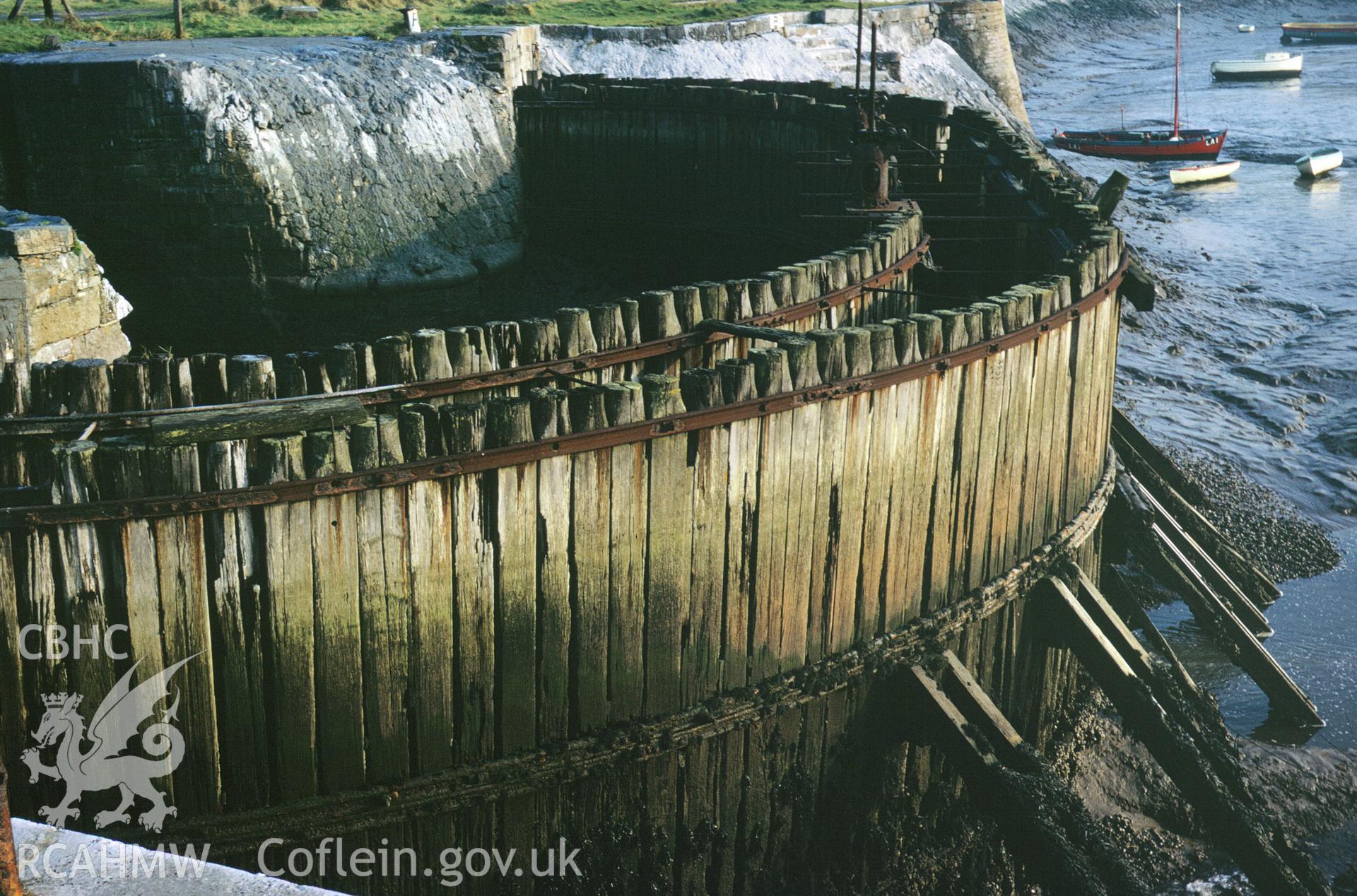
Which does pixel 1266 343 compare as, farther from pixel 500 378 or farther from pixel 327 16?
pixel 327 16

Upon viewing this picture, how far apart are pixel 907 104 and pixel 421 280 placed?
648cm

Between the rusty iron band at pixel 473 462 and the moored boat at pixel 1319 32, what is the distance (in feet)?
242

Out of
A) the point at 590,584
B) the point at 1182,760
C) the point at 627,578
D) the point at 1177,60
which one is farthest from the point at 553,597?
the point at 1177,60

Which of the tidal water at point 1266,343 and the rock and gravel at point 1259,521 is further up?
Result: the tidal water at point 1266,343

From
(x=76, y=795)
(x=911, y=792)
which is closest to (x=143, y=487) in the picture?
(x=76, y=795)

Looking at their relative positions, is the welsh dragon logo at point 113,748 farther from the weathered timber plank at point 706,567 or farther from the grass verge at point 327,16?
the grass verge at point 327,16

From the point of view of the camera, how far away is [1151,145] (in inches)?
1594

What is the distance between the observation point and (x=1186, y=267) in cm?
2742

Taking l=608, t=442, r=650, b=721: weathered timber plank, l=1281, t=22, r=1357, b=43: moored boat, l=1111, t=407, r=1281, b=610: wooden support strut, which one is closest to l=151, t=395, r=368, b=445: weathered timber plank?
l=608, t=442, r=650, b=721: weathered timber plank

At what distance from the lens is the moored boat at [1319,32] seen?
233 ft

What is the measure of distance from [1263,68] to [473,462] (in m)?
61.5

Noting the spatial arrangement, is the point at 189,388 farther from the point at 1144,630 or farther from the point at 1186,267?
the point at 1186,267

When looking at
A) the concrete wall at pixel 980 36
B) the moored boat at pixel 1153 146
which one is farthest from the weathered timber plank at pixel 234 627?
the concrete wall at pixel 980 36

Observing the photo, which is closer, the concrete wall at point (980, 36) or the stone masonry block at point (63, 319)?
the stone masonry block at point (63, 319)
